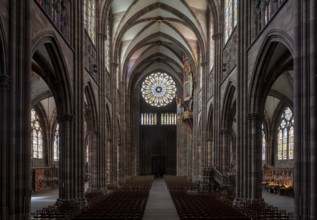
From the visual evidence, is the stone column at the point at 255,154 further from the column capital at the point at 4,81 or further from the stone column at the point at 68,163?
the column capital at the point at 4,81

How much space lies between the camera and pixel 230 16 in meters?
27.8

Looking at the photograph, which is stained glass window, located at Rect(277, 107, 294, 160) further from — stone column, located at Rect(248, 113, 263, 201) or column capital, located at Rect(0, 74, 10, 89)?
column capital, located at Rect(0, 74, 10, 89)

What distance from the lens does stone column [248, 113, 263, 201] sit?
67.1 ft

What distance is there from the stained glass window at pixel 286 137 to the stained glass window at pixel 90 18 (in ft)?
64.8

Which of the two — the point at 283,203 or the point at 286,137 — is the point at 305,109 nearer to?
the point at 283,203

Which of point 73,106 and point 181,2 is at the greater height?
point 181,2

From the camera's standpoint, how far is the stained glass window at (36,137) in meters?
38.7

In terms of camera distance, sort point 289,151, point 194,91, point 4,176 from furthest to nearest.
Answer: point 194,91 < point 289,151 < point 4,176

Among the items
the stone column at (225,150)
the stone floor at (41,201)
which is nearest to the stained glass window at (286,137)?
the stone column at (225,150)

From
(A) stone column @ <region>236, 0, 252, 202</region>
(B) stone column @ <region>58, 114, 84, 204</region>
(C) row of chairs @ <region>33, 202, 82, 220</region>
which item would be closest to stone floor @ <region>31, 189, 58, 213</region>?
(B) stone column @ <region>58, 114, 84, 204</region>

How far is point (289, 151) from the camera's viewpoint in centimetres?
3638
